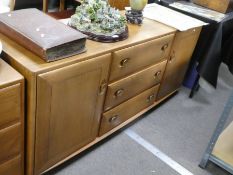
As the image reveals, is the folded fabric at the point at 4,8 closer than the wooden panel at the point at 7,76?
No

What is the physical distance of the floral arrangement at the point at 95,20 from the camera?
3.92 ft

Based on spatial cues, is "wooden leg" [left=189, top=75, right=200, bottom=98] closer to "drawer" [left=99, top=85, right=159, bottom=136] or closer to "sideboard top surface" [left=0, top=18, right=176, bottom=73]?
"drawer" [left=99, top=85, right=159, bottom=136]

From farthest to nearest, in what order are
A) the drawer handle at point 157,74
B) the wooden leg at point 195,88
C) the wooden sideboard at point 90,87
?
the wooden leg at point 195,88
the drawer handle at point 157,74
the wooden sideboard at point 90,87

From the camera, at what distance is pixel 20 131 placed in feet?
3.23

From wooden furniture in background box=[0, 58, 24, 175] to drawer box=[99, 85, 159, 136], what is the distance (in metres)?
0.47

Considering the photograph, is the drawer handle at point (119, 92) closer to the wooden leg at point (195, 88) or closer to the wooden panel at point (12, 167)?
the wooden panel at point (12, 167)

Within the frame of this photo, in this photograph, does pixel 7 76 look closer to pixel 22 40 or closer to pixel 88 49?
pixel 22 40

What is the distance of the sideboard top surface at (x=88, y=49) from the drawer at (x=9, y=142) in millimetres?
229

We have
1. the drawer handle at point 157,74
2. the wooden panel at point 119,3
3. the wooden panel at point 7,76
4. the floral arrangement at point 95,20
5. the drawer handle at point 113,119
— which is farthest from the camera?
the wooden panel at point 119,3

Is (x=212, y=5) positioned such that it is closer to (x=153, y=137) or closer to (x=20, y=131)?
(x=153, y=137)

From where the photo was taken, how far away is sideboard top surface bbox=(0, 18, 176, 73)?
3.01ft

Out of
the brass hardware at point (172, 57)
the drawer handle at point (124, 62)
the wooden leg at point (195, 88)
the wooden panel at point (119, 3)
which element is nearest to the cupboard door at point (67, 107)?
the drawer handle at point (124, 62)

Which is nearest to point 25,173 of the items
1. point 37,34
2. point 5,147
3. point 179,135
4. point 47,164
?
point 47,164

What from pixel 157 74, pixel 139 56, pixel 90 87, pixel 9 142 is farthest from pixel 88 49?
pixel 157 74
